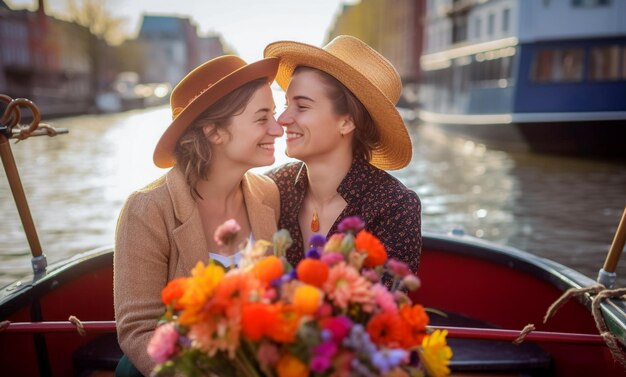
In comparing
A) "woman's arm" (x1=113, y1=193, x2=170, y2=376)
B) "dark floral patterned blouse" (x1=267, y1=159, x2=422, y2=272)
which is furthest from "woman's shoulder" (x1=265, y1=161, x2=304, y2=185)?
"woman's arm" (x1=113, y1=193, x2=170, y2=376)

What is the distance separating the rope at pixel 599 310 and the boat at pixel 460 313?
40 mm

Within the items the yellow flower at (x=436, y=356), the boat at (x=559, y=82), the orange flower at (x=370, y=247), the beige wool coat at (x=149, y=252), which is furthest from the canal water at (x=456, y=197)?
the orange flower at (x=370, y=247)

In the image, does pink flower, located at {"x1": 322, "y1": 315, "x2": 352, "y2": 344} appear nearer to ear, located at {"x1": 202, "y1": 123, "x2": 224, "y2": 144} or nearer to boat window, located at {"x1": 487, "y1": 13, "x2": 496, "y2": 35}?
ear, located at {"x1": 202, "y1": 123, "x2": 224, "y2": 144}

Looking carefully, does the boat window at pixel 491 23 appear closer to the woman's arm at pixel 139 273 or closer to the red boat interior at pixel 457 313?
the red boat interior at pixel 457 313

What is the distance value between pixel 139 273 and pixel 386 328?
1.27 metres

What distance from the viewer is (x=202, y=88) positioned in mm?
2594

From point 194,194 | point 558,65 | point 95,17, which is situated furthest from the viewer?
point 95,17

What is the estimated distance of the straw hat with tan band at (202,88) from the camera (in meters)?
2.39

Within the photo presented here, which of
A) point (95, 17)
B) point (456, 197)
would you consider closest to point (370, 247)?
point (456, 197)

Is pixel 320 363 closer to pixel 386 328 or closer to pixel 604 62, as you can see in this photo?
pixel 386 328

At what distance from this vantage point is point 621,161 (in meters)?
16.2

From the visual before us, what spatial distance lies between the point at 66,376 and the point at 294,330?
259 centimetres

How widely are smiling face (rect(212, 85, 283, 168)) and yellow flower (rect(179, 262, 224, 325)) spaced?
1.34 metres

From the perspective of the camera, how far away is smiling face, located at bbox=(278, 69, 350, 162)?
2.79m
